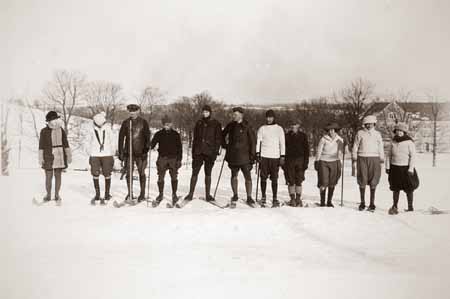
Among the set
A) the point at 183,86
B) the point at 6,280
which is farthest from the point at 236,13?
the point at 6,280

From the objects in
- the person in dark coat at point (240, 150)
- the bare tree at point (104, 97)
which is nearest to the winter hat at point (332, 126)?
the person in dark coat at point (240, 150)

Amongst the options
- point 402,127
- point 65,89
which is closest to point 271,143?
point 402,127

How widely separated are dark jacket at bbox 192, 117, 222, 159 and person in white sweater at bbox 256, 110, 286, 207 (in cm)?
41

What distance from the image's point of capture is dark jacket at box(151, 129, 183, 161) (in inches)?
144

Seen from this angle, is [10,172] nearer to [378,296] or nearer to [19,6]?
[19,6]

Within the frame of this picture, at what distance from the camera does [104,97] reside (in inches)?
131

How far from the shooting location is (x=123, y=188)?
364 centimetres

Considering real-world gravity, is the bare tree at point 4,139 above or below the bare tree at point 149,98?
below

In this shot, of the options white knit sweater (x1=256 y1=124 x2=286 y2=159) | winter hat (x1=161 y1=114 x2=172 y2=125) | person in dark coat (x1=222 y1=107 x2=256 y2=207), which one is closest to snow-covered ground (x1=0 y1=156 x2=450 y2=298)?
person in dark coat (x1=222 y1=107 x2=256 y2=207)

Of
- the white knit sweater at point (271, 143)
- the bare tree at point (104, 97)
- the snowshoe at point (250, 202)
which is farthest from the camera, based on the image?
the white knit sweater at point (271, 143)

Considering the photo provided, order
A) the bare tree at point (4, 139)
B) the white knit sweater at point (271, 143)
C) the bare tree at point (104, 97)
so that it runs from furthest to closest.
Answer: the white knit sweater at point (271, 143) < the bare tree at point (104, 97) < the bare tree at point (4, 139)

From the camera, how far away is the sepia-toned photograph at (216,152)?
9.21 ft

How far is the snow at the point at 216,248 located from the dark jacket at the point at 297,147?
0.60 m

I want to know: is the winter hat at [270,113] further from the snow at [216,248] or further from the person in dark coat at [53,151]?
the person in dark coat at [53,151]
